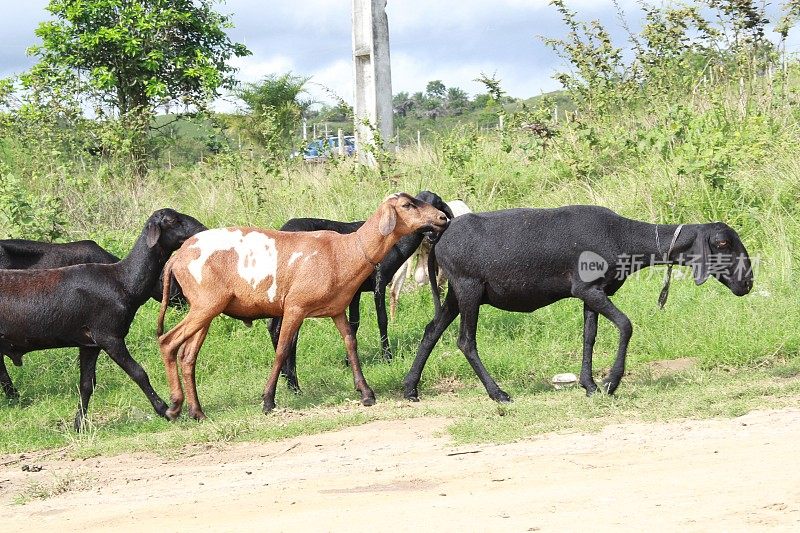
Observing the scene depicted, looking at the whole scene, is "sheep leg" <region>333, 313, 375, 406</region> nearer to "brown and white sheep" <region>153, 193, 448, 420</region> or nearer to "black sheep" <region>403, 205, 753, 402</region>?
"brown and white sheep" <region>153, 193, 448, 420</region>

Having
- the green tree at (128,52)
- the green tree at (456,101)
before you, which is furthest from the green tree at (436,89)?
the green tree at (128,52)

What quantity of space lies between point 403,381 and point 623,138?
6.80 meters

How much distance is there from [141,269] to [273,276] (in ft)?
3.78

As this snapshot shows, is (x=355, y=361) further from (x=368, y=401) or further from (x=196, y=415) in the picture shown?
(x=196, y=415)

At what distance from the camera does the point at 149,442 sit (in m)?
7.79

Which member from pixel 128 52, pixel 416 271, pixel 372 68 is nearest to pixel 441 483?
pixel 416 271

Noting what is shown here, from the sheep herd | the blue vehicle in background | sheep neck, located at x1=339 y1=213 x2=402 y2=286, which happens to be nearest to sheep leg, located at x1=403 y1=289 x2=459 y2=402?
the sheep herd

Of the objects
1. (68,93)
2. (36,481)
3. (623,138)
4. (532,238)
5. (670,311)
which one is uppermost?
(68,93)

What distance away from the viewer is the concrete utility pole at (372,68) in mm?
17078

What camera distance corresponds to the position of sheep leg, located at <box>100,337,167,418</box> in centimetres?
859

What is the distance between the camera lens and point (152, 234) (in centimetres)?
891

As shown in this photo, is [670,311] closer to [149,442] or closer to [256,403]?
[256,403]

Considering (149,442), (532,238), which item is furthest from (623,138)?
(149,442)

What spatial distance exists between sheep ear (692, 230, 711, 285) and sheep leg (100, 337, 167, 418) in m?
4.45
